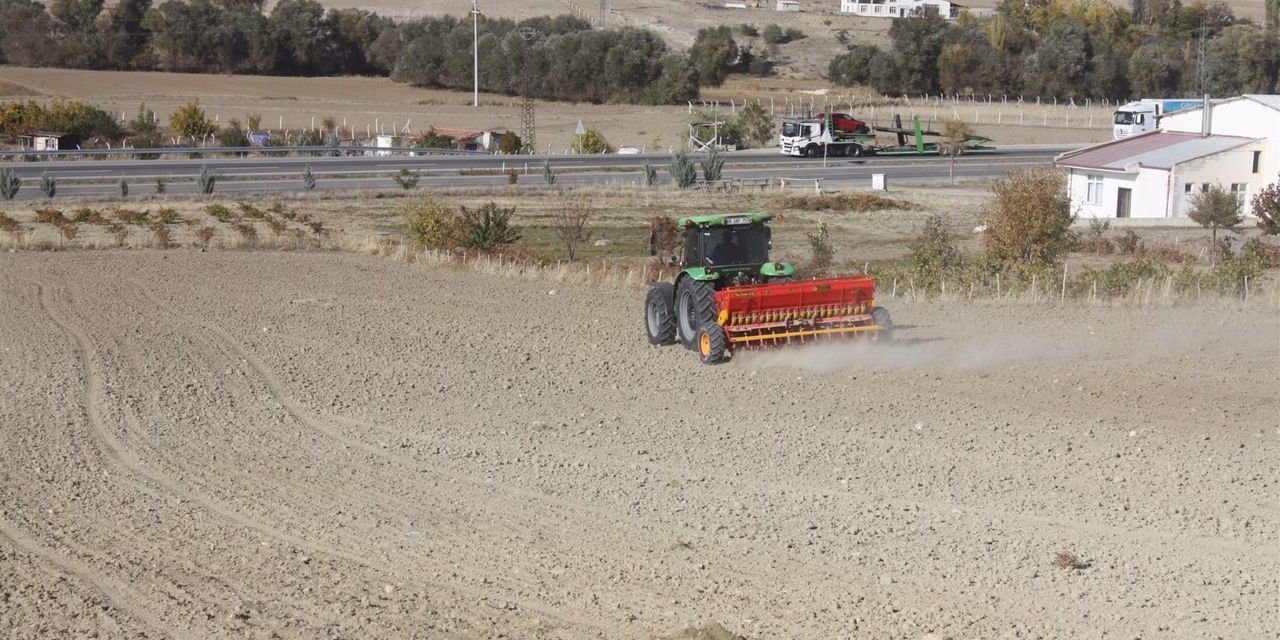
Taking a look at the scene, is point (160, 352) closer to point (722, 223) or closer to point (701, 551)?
point (722, 223)

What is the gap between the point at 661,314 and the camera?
2100 centimetres

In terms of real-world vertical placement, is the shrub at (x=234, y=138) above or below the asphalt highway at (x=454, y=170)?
above

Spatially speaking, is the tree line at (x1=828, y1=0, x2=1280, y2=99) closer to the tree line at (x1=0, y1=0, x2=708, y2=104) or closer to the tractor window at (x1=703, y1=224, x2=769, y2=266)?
the tree line at (x1=0, y1=0, x2=708, y2=104)

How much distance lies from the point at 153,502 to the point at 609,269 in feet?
60.9

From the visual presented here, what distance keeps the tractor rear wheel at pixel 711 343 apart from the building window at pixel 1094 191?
112ft

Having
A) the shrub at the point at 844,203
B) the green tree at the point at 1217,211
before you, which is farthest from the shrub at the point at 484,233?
the shrub at the point at 844,203

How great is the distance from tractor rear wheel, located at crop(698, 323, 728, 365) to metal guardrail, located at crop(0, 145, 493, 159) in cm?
5304

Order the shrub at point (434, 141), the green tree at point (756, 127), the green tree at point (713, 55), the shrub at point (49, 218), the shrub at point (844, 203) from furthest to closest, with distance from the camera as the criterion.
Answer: the green tree at point (713, 55)
the green tree at point (756, 127)
the shrub at point (434, 141)
the shrub at point (844, 203)
the shrub at point (49, 218)

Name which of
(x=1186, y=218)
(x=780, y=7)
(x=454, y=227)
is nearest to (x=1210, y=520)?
(x=454, y=227)

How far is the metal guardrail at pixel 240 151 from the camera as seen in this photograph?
67.5 metres

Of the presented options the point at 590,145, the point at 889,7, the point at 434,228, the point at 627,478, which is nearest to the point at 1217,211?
the point at 434,228

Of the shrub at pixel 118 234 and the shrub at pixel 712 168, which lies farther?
the shrub at pixel 712 168

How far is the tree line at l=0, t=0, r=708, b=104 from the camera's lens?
108m

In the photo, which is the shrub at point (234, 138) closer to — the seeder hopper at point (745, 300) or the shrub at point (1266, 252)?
the shrub at point (1266, 252)
